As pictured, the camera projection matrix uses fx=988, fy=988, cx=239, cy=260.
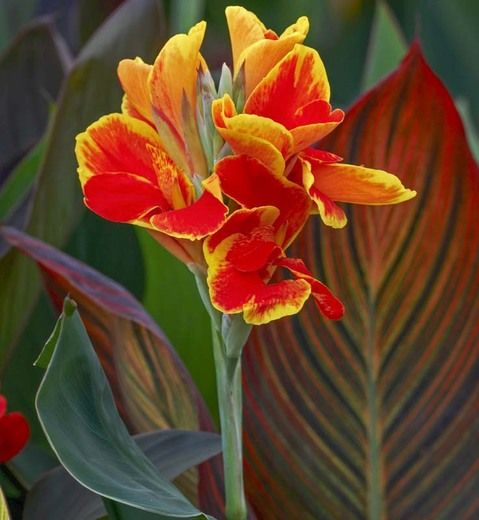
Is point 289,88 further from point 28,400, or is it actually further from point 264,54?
point 28,400

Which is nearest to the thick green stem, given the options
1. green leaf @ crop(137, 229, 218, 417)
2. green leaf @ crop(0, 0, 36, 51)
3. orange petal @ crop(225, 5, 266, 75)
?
orange petal @ crop(225, 5, 266, 75)

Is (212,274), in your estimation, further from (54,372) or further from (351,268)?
(351,268)

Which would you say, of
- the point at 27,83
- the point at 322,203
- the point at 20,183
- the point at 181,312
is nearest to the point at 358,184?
the point at 322,203

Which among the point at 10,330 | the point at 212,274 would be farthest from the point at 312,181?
the point at 10,330

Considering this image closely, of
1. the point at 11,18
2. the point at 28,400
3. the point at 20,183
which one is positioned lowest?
the point at 28,400

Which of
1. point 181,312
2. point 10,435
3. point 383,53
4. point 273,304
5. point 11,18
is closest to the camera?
point 273,304

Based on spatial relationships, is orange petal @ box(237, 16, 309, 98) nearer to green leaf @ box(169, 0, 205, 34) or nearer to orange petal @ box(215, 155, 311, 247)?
orange petal @ box(215, 155, 311, 247)

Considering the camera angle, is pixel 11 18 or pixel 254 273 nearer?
pixel 254 273
